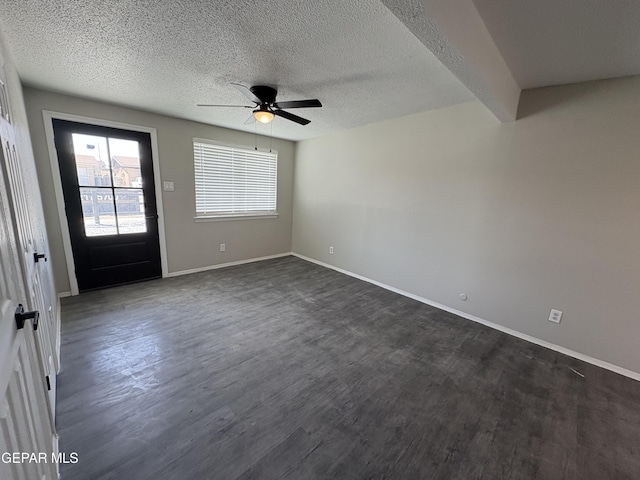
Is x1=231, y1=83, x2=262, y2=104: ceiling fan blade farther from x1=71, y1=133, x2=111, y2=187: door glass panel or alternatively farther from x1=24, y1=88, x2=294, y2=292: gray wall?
x1=71, y1=133, x2=111, y2=187: door glass panel

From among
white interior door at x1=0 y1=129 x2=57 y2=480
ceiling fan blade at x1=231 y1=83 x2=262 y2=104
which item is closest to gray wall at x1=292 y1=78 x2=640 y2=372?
ceiling fan blade at x1=231 y1=83 x2=262 y2=104

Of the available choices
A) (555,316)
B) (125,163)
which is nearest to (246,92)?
(125,163)

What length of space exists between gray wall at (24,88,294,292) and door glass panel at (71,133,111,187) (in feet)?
0.85

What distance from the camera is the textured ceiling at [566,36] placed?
1417 millimetres

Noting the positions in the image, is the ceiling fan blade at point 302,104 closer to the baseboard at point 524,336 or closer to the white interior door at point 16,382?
the white interior door at point 16,382

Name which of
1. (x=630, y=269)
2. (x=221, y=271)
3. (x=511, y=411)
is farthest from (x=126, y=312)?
(x=630, y=269)

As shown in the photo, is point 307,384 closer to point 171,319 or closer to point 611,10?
point 171,319

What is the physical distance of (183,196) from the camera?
13.0 feet

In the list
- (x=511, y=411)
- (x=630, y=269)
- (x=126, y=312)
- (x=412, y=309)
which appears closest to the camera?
(x=511, y=411)

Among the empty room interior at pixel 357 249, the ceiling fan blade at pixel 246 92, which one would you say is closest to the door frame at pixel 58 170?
the empty room interior at pixel 357 249

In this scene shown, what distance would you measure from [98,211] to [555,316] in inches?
212

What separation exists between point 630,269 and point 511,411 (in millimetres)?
1642

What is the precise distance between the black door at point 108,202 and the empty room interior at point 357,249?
3 cm

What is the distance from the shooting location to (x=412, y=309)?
10.7ft
